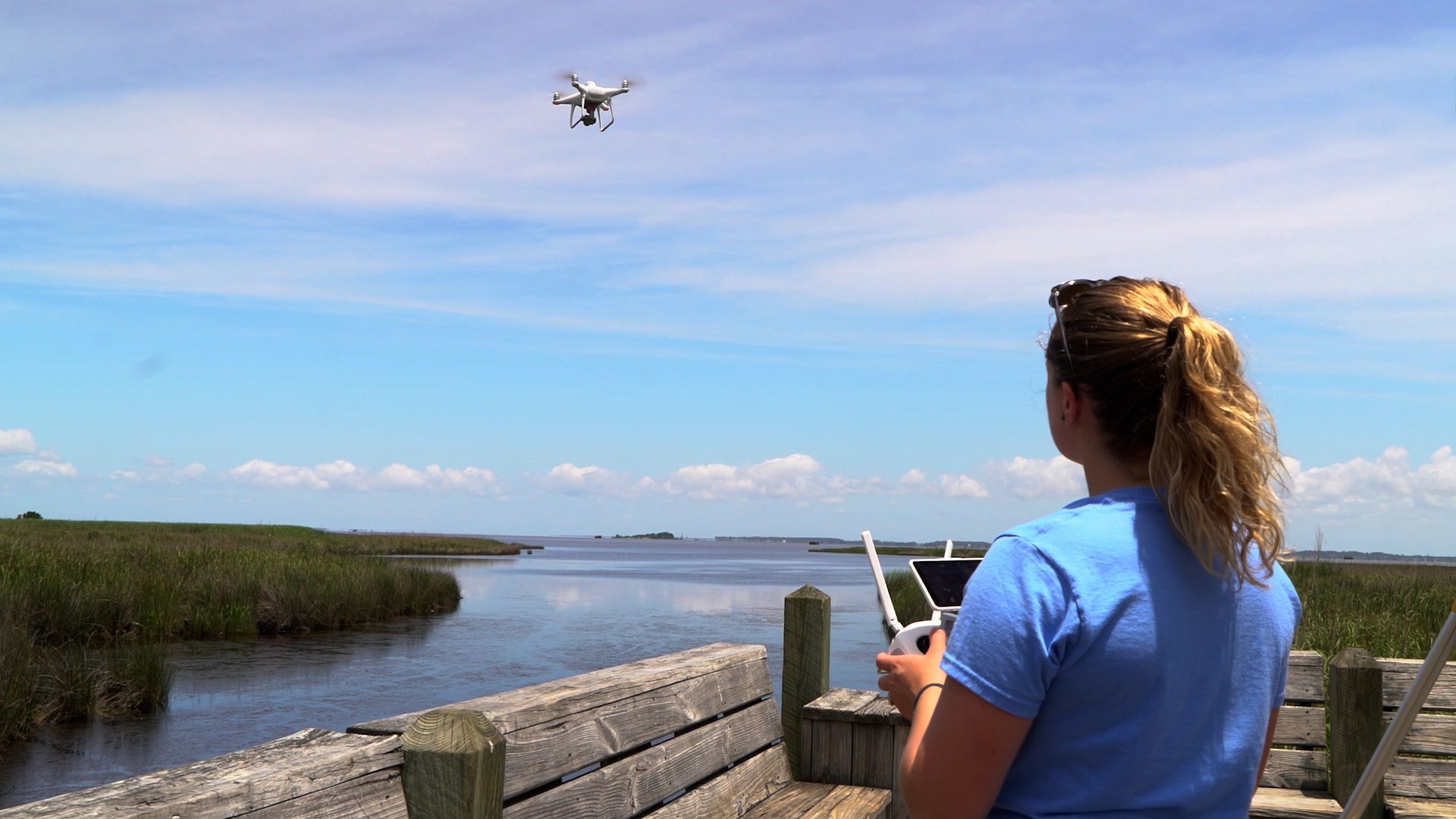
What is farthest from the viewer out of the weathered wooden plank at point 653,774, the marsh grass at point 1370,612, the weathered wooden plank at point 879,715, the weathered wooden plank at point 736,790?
the marsh grass at point 1370,612

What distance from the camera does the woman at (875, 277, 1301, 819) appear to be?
146 cm

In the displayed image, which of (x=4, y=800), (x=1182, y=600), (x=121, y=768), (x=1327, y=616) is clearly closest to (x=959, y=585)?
(x=1182, y=600)

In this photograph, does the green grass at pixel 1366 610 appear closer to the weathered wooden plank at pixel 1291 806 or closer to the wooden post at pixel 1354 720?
the wooden post at pixel 1354 720

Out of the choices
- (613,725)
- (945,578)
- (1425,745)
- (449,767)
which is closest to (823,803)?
(613,725)

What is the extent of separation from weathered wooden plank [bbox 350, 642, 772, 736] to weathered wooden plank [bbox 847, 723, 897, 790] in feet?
2.44

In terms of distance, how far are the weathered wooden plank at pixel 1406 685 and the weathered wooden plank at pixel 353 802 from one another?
4180 millimetres

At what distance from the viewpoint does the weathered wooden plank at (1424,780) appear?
4.56 meters

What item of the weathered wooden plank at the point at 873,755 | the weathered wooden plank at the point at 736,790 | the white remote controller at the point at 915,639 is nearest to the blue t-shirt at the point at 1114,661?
the white remote controller at the point at 915,639

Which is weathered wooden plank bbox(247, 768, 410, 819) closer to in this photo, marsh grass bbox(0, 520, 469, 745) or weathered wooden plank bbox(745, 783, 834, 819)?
weathered wooden plank bbox(745, 783, 834, 819)

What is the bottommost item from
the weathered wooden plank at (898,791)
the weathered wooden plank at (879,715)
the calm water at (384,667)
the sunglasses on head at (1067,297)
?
the calm water at (384,667)

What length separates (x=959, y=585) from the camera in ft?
7.20

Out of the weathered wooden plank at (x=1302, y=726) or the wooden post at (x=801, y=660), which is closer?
the wooden post at (x=801, y=660)

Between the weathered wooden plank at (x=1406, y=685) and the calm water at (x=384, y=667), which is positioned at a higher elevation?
the weathered wooden plank at (x=1406, y=685)

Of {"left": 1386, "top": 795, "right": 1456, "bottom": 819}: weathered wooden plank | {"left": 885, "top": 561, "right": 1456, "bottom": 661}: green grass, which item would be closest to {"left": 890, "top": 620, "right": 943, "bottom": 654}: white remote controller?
{"left": 1386, "top": 795, "right": 1456, "bottom": 819}: weathered wooden plank
